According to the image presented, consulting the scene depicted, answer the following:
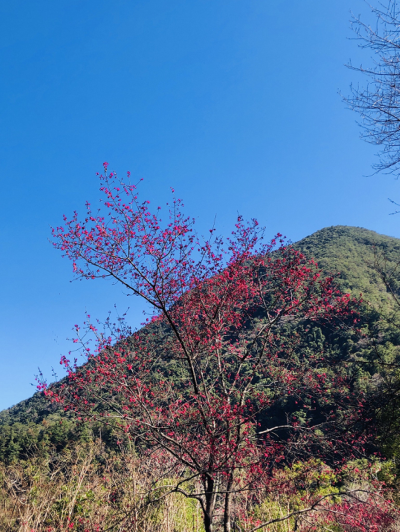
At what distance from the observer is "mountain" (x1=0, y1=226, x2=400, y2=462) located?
32281mm

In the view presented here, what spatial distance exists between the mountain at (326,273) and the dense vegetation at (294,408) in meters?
0.13

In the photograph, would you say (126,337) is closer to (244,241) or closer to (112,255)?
(112,255)

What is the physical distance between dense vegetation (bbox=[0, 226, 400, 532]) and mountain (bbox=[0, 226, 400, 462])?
0.13m

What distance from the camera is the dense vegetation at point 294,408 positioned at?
4543mm

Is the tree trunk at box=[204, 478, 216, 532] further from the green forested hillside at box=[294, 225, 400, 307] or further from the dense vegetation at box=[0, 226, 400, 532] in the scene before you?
the green forested hillside at box=[294, 225, 400, 307]

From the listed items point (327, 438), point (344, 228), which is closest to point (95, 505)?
point (327, 438)

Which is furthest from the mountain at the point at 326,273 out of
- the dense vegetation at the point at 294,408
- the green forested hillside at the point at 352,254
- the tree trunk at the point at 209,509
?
the tree trunk at the point at 209,509

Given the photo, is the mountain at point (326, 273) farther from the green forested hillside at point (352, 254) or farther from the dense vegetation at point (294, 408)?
the dense vegetation at point (294, 408)

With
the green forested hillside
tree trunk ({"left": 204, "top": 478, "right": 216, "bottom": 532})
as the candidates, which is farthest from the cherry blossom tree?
the green forested hillside

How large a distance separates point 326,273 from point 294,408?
81.3 feet

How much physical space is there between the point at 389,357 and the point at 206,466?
87.7 feet

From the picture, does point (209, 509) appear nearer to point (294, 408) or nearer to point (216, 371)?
→ point (216, 371)

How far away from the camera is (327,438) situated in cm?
455

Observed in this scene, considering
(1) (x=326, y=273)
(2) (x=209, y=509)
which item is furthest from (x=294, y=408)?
(2) (x=209, y=509)
